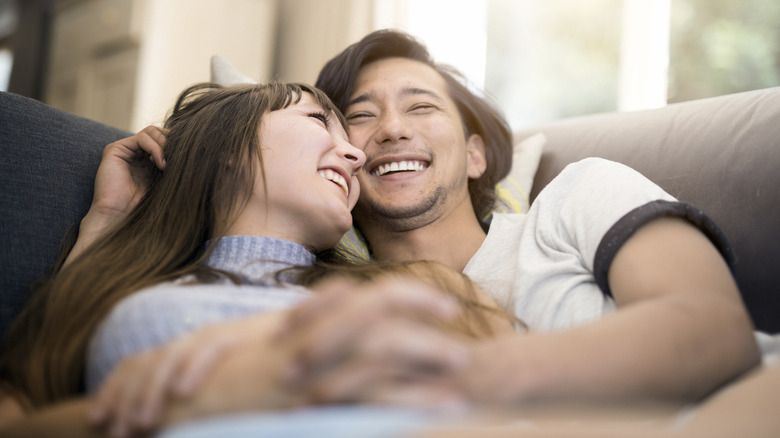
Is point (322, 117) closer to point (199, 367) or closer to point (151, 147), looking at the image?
point (151, 147)

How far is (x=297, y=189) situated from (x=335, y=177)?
129 millimetres

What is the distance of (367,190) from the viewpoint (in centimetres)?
139

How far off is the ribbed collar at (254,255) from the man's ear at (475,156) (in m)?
0.68

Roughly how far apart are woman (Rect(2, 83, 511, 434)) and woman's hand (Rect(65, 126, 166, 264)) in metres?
0.02

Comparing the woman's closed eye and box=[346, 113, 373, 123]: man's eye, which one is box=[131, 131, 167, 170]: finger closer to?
the woman's closed eye

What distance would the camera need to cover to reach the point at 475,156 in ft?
5.35

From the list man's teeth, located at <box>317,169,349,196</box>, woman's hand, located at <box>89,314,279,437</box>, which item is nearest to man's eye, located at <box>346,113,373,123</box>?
man's teeth, located at <box>317,169,349,196</box>

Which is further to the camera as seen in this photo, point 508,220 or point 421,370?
point 508,220

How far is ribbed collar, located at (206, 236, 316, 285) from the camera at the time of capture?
975mm

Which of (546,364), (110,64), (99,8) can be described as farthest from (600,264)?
(99,8)

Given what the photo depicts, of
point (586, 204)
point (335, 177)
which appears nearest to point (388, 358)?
point (586, 204)

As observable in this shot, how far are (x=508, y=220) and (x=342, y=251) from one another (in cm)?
36

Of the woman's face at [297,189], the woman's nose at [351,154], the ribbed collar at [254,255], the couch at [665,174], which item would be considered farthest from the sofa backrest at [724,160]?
the ribbed collar at [254,255]

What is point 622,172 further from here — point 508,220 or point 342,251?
point 342,251
